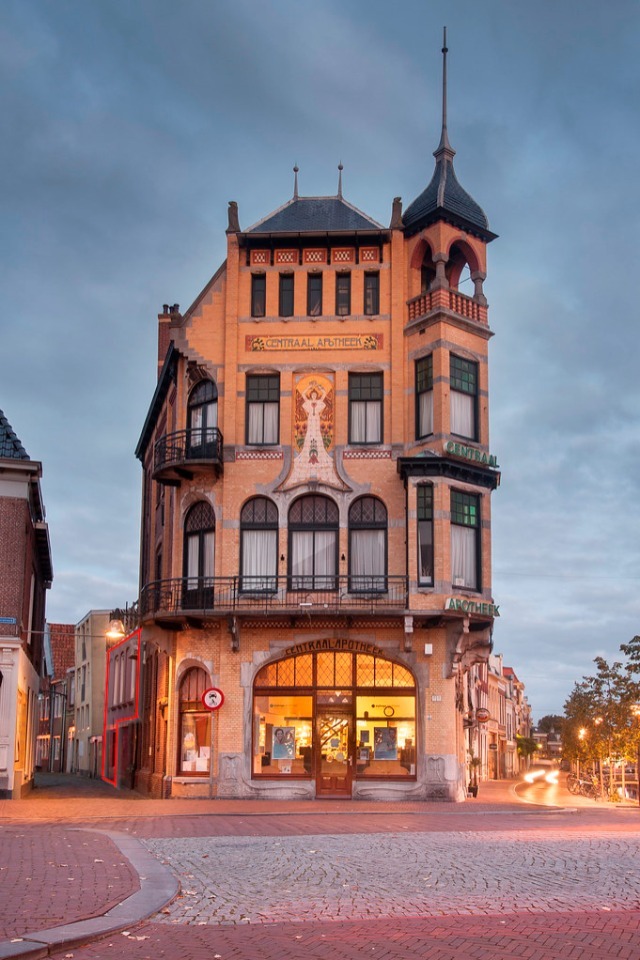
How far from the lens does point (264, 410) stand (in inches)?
1420

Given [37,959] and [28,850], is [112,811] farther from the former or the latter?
[37,959]

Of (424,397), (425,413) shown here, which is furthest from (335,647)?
(424,397)

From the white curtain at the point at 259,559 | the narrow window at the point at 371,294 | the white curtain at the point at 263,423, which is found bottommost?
the white curtain at the point at 259,559

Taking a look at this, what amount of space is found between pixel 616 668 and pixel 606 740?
399 cm

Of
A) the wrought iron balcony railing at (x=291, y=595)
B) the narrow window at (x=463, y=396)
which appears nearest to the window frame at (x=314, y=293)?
the narrow window at (x=463, y=396)

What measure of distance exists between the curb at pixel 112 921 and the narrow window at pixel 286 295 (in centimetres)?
2342

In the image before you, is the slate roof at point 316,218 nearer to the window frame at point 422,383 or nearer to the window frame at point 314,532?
the window frame at point 422,383

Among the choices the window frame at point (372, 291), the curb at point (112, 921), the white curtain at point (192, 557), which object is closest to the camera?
the curb at point (112, 921)

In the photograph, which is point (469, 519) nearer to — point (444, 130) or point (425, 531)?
point (425, 531)

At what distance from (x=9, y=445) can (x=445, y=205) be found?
15988 millimetres

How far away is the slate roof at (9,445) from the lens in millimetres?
36344

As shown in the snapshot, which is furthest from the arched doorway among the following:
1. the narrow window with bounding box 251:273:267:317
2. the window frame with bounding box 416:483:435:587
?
the narrow window with bounding box 251:273:267:317

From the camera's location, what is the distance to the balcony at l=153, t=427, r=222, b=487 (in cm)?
3506

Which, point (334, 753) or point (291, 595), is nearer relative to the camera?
point (334, 753)
